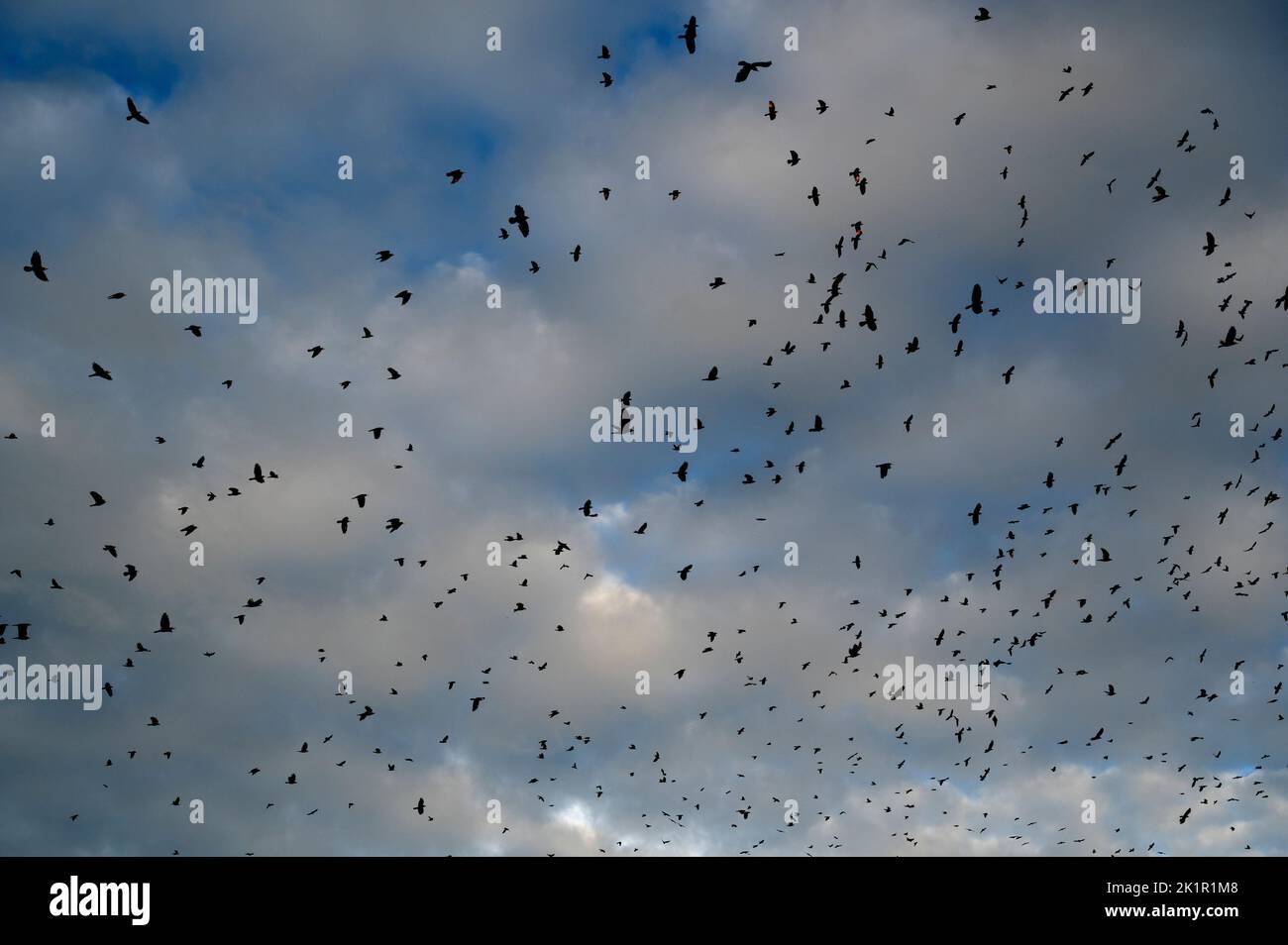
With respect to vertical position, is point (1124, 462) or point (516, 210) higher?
point (516, 210)
